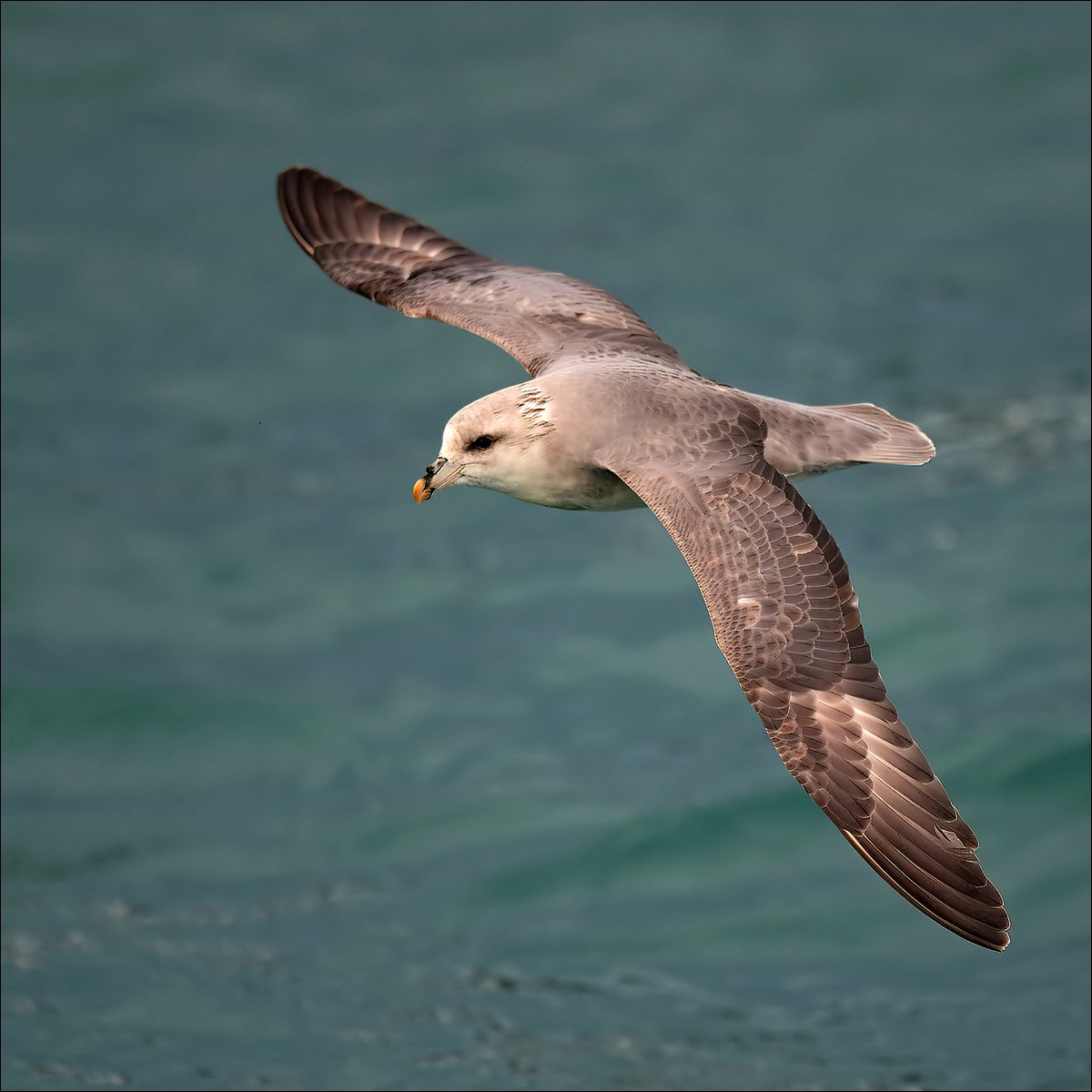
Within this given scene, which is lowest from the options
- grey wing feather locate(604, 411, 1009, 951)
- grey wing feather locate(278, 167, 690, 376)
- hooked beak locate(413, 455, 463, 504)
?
grey wing feather locate(604, 411, 1009, 951)

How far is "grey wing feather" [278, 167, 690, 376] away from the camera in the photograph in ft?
35.5

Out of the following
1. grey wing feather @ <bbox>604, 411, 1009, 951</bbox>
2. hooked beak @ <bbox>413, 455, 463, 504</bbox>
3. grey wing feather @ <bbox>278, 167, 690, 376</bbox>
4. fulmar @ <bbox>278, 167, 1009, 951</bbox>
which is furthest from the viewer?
grey wing feather @ <bbox>278, 167, 690, 376</bbox>

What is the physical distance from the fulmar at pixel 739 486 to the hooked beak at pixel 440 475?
0.4 inches

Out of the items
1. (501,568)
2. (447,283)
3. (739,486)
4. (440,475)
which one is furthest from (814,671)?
(501,568)

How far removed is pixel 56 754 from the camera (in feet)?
61.8

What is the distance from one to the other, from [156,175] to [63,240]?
128cm

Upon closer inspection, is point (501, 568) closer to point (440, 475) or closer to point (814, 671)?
point (440, 475)

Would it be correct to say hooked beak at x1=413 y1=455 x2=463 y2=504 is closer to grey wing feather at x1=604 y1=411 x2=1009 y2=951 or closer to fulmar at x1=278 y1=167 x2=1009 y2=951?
fulmar at x1=278 y1=167 x2=1009 y2=951

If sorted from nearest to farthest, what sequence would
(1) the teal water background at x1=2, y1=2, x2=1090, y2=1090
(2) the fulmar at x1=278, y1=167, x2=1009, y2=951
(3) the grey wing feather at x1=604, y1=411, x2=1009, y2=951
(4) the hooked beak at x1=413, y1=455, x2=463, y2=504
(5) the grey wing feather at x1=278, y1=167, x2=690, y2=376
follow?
(3) the grey wing feather at x1=604, y1=411, x2=1009, y2=951 < (2) the fulmar at x1=278, y1=167, x2=1009, y2=951 < (4) the hooked beak at x1=413, y1=455, x2=463, y2=504 < (5) the grey wing feather at x1=278, y1=167, x2=690, y2=376 < (1) the teal water background at x1=2, y1=2, x2=1090, y2=1090

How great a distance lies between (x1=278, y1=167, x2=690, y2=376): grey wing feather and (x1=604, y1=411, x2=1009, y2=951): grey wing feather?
1464 mm

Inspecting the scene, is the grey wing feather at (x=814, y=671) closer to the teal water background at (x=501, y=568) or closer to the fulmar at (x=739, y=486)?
the fulmar at (x=739, y=486)

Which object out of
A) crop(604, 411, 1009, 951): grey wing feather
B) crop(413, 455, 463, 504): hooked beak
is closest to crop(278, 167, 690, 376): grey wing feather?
crop(413, 455, 463, 504): hooked beak

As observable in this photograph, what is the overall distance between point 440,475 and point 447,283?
1.96 m

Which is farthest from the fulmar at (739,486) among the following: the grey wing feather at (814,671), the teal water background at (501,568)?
the teal water background at (501,568)
